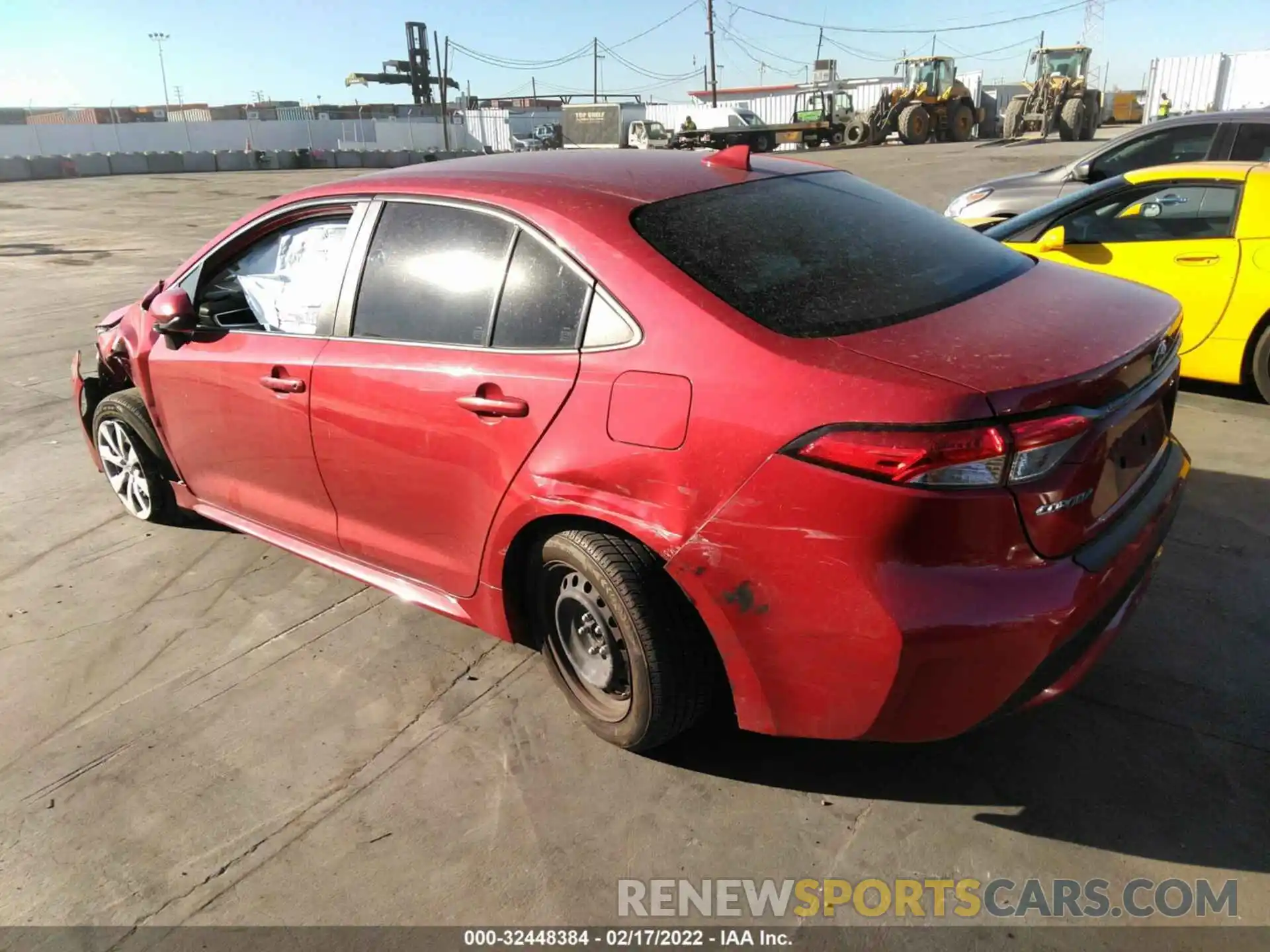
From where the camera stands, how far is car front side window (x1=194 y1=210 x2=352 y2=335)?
321 cm

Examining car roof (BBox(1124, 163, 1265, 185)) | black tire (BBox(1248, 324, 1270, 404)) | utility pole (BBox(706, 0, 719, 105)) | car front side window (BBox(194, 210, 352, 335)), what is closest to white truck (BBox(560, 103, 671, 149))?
utility pole (BBox(706, 0, 719, 105))

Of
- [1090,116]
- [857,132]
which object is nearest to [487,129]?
[857,132]

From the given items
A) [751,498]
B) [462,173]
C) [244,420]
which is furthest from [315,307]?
[751,498]

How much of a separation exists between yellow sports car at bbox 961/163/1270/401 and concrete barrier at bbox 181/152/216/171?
4206 centimetres

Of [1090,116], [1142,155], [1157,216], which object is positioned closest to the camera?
[1157,216]

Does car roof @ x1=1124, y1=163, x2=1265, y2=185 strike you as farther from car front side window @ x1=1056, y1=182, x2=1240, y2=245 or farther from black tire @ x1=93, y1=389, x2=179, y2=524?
black tire @ x1=93, y1=389, x2=179, y2=524

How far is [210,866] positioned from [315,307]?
6.50ft

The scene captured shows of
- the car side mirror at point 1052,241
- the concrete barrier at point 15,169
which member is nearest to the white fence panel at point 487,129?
the concrete barrier at point 15,169

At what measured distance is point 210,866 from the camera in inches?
95.2

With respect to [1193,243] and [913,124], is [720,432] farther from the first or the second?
[913,124]

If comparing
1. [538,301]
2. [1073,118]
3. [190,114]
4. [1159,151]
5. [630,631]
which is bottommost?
[630,631]

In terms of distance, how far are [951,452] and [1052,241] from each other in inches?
153

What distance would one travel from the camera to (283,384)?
322cm

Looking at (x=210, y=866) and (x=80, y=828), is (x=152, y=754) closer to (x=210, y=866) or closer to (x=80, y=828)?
(x=80, y=828)
